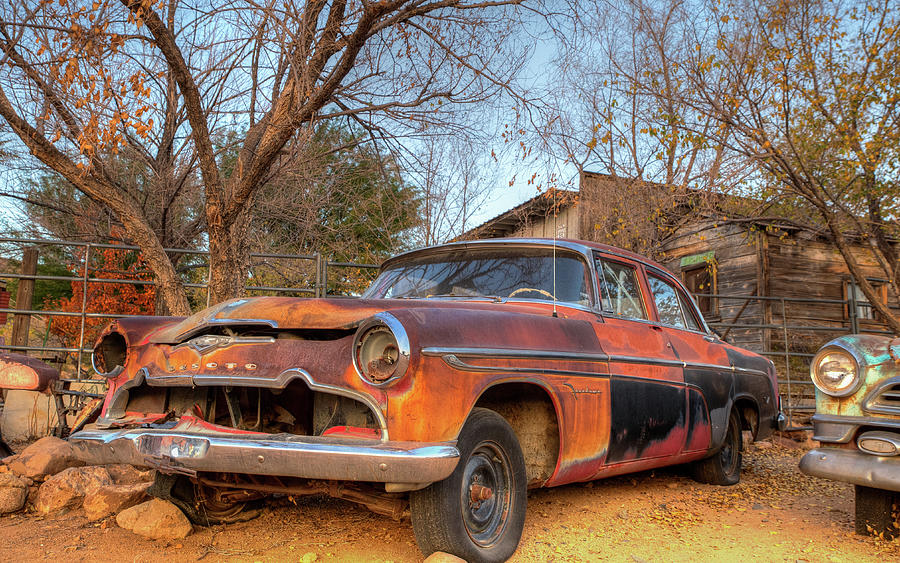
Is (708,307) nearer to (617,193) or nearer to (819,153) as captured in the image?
(617,193)

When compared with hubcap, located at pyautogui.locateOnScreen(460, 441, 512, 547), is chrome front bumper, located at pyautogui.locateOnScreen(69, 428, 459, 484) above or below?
above

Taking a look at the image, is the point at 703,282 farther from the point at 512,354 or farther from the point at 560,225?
the point at 512,354

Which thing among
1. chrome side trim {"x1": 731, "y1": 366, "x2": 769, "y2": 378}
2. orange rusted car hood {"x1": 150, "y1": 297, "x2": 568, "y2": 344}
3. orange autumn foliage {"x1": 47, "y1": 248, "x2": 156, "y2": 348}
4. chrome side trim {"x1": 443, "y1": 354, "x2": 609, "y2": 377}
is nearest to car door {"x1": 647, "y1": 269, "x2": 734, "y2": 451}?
chrome side trim {"x1": 731, "y1": 366, "x2": 769, "y2": 378}

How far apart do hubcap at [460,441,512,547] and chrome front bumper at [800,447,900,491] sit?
1.75m

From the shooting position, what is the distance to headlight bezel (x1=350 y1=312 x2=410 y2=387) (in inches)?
106

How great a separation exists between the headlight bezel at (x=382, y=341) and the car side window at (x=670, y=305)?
2684mm

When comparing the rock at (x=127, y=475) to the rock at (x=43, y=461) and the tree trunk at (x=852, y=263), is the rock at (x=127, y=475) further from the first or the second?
the tree trunk at (x=852, y=263)

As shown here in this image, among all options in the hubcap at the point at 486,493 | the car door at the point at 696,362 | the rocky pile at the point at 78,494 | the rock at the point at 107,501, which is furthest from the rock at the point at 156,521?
the car door at the point at 696,362

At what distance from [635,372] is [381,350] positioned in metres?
1.95

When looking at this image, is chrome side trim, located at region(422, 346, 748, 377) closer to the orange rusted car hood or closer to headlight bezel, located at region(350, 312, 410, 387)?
headlight bezel, located at region(350, 312, 410, 387)

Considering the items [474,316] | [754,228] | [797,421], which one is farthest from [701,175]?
[474,316]

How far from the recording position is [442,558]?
282 centimetres

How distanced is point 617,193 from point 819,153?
4537 millimetres

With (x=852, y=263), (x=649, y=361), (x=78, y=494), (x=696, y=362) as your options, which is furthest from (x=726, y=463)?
(x=852, y=263)
